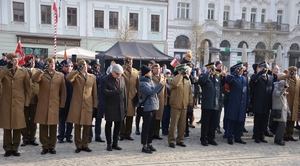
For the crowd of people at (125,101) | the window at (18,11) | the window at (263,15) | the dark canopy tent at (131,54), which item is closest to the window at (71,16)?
the window at (18,11)

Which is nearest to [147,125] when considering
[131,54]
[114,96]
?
[114,96]

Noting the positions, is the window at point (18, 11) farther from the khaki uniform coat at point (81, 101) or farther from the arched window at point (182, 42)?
the khaki uniform coat at point (81, 101)

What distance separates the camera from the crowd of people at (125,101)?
20.5ft

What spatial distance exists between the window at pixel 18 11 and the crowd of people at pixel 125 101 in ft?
70.5

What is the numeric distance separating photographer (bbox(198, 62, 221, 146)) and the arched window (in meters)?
27.3

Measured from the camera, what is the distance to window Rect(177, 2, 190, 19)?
114 feet

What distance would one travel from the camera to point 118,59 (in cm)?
1489

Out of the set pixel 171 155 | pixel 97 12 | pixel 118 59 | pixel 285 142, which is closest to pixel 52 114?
pixel 171 155

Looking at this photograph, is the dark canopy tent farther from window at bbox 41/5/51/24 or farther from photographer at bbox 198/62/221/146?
window at bbox 41/5/51/24

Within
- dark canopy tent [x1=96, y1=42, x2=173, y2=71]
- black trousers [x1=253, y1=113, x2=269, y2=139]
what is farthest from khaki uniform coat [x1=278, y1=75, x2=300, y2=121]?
dark canopy tent [x1=96, y1=42, x2=173, y2=71]

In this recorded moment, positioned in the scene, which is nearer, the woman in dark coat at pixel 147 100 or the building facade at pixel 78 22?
the woman in dark coat at pixel 147 100

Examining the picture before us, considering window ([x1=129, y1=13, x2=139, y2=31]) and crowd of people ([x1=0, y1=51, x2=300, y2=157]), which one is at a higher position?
window ([x1=129, y1=13, x2=139, y2=31])

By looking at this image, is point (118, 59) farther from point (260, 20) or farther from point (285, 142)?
point (260, 20)

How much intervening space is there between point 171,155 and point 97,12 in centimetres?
2475
